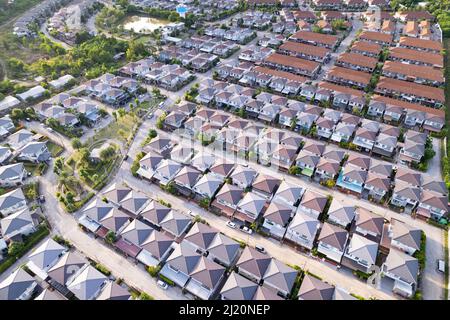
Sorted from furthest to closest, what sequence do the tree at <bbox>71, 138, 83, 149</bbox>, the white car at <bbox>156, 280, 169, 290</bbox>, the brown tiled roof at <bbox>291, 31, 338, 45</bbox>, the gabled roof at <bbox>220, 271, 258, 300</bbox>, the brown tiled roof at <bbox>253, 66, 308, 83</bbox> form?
the brown tiled roof at <bbox>291, 31, 338, 45</bbox>
the brown tiled roof at <bbox>253, 66, 308, 83</bbox>
the tree at <bbox>71, 138, 83, 149</bbox>
the white car at <bbox>156, 280, 169, 290</bbox>
the gabled roof at <bbox>220, 271, 258, 300</bbox>

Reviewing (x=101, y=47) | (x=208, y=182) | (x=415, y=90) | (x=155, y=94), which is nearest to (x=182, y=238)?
(x=208, y=182)

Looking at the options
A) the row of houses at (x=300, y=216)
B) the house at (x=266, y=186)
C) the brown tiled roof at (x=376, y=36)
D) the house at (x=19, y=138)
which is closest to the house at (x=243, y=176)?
the row of houses at (x=300, y=216)

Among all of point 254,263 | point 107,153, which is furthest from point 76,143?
point 254,263

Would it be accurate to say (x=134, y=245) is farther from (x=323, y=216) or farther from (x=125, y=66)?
(x=125, y=66)

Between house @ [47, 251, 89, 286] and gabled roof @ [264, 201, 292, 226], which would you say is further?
gabled roof @ [264, 201, 292, 226]

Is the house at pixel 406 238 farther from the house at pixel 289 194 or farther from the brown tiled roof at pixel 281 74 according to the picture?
the brown tiled roof at pixel 281 74

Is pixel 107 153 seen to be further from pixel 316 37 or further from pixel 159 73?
pixel 316 37

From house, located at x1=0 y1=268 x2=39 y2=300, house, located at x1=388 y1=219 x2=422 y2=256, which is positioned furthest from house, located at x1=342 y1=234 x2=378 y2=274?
house, located at x1=0 y1=268 x2=39 y2=300

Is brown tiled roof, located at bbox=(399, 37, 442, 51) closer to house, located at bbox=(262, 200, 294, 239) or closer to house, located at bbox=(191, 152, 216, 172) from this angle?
house, located at bbox=(191, 152, 216, 172)
